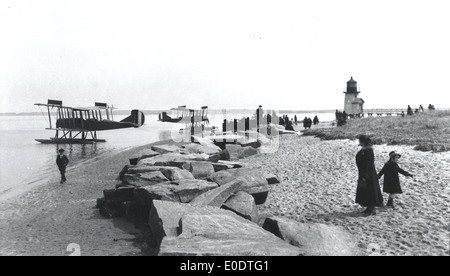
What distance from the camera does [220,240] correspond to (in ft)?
17.3

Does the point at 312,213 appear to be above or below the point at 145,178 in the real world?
below

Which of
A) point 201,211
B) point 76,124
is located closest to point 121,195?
point 201,211

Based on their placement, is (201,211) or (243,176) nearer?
(201,211)

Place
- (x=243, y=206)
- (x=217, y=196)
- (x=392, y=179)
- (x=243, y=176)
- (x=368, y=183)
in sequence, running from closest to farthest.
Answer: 1. (x=368, y=183)
2. (x=392, y=179)
3. (x=243, y=206)
4. (x=217, y=196)
5. (x=243, y=176)

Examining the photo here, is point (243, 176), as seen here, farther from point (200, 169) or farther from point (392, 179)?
point (392, 179)

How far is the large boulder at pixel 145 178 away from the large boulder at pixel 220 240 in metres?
3.69

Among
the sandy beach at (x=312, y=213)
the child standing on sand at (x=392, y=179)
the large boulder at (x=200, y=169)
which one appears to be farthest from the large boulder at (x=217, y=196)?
the child standing on sand at (x=392, y=179)

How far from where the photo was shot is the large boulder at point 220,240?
479cm

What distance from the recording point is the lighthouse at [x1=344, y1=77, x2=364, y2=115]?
6525 centimetres

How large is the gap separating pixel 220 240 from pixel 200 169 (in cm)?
651

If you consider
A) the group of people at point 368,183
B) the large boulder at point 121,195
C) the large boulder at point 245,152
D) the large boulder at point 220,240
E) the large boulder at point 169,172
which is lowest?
the large boulder at point 121,195

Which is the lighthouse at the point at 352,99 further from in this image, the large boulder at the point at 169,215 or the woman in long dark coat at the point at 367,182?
the large boulder at the point at 169,215

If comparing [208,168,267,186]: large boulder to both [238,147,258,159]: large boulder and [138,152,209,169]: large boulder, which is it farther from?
[238,147,258,159]: large boulder

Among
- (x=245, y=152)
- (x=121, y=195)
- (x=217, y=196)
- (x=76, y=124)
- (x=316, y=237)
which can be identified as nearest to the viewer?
(x=316, y=237)
